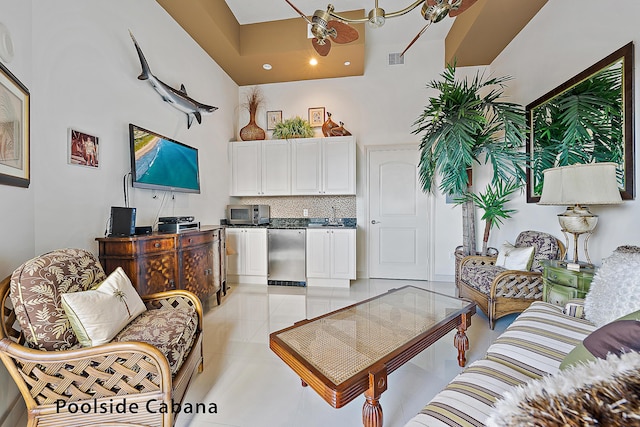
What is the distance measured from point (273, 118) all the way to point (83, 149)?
2935 mm

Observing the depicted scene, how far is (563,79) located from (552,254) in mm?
1670

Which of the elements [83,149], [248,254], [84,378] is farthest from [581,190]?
[248,254]

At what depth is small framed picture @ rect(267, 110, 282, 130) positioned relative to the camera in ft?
14.5

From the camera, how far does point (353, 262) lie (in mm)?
3754

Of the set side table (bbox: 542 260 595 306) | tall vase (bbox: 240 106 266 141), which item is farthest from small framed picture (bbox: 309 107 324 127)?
side table (bbox: 542 260 595 306)

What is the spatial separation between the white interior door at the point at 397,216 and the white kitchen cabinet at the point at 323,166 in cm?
52

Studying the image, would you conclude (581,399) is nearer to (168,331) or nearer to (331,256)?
(168,331)

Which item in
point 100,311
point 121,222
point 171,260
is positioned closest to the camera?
point 100,311

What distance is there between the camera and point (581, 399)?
0.49m

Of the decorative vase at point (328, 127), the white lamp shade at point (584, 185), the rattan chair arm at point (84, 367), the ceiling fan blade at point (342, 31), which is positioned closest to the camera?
the rattan chair arm at point (84, 367)

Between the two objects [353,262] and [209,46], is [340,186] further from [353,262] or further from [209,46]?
[209,46]

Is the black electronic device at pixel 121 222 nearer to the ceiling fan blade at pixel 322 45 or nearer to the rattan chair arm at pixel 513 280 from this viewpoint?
the ceiling fan blade at pixel 322 45

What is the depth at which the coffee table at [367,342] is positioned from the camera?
113 centimetres

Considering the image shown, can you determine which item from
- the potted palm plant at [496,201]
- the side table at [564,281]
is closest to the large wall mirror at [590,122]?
the potted palm plant at [496,201]
